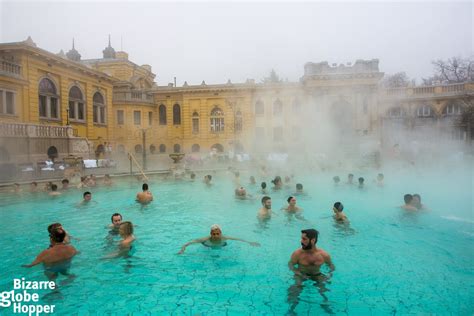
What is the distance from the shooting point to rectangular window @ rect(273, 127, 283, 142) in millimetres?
33128

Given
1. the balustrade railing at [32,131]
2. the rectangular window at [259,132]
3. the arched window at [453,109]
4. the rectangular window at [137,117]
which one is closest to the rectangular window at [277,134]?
the rectangular window at [259,132]

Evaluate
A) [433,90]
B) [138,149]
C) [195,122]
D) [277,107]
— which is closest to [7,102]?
[138,149]

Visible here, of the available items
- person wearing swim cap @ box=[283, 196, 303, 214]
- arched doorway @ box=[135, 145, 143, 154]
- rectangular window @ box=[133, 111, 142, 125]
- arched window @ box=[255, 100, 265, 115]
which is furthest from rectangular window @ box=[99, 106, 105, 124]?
person wearing swim cap @ box=[283, 196, 303, 214]

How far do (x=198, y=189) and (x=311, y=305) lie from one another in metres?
9.92

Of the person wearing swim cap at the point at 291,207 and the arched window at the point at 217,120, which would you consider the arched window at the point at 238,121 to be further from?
the person wearing swim cap at the point at 291,207

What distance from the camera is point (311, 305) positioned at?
4188 mm

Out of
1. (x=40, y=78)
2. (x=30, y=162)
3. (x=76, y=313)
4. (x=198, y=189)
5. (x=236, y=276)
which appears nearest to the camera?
(x=76, y=313)

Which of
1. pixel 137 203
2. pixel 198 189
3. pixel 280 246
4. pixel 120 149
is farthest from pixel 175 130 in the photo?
pixel 280 246

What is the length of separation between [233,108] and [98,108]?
1364 centimetres

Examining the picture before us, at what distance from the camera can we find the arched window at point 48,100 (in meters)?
21.8

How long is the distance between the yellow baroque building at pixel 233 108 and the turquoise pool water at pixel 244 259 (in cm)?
1678

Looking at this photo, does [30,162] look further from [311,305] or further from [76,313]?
[311,305]

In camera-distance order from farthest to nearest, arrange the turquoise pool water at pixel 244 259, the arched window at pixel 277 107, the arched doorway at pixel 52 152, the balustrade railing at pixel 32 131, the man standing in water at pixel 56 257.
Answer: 1. the arched window at pixel 277 107
2. the arched doorway at pixel 52 152
3. the balustrade railing at pixel 32 131
4. the man standing in water at pixel 56 257
5. the turquoise pool water at pixel 244 259

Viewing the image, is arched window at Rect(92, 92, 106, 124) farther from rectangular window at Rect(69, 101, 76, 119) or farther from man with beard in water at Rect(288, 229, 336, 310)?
man with beard in water at Rect(288, 229, 336, 310)
